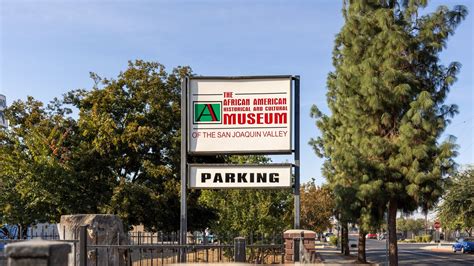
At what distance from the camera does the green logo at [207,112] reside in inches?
500

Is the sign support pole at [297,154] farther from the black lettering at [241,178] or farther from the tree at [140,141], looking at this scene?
Result: the tree at [140,141]

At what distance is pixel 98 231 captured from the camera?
1422 cm

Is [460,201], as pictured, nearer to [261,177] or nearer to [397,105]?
[397,105]

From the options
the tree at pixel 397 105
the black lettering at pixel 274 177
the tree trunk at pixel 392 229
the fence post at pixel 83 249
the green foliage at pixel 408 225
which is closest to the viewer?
the fence post at pixel 83 249

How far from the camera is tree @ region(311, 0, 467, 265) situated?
21219 millimetres

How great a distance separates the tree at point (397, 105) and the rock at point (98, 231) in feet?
33.8

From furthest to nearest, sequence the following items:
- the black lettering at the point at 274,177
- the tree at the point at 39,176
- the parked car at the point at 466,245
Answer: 1. the parked car at the point at 466,245
2. the tree at the point at 39,176
3. the black lettering at the point at 274,177

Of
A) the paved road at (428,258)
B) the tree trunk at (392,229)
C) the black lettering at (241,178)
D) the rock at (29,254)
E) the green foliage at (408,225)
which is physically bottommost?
the green foliage at (408,225)

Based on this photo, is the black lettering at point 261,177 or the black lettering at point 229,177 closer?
the black lettering at point 261,177

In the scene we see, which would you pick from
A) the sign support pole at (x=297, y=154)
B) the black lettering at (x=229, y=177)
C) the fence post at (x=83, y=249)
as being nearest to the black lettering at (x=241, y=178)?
the black lettering at (x=229, y=177)

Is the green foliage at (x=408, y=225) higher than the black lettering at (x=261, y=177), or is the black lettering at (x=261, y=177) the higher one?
the black lettering at (x=261, y=177)

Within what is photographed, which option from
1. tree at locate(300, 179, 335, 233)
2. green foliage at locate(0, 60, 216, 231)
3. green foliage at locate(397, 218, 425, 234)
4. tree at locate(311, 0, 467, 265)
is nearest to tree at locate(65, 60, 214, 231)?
green foliage at locate(0, 60, 216, 231)

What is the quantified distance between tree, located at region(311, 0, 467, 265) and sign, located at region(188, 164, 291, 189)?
9.89 meters

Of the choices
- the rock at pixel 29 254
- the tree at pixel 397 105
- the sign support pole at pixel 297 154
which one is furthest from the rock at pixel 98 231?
the tree at pixel 397 105
